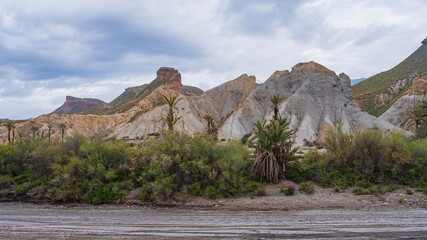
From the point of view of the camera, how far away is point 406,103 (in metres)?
58.3

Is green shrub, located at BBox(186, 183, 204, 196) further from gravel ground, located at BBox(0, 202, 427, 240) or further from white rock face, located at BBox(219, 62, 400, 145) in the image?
white rock face, located at BBox(219, 62, 400, 145)

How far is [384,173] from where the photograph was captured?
18.2 metres

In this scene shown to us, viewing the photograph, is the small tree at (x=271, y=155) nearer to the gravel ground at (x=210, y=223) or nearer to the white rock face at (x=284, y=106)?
the gravel ground at (x=210, y=223)

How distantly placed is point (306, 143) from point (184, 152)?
102ft

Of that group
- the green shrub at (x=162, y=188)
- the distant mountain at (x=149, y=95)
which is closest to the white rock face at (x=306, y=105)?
the green shrub at (x=162, y=188)

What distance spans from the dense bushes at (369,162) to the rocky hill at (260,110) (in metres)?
25.3

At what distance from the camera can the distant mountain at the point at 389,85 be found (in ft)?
232

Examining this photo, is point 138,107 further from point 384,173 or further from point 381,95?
point 384,173

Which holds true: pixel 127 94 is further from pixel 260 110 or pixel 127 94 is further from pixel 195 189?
pixel 195 189

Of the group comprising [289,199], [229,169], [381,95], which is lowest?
[289,199]

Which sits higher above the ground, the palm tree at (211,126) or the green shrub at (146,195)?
the palm tree at (211,126)

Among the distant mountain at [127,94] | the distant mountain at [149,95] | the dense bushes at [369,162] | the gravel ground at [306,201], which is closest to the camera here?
the gravel ground at [306,201]

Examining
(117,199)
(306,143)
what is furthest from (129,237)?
(306,143)

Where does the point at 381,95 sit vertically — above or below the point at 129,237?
above
